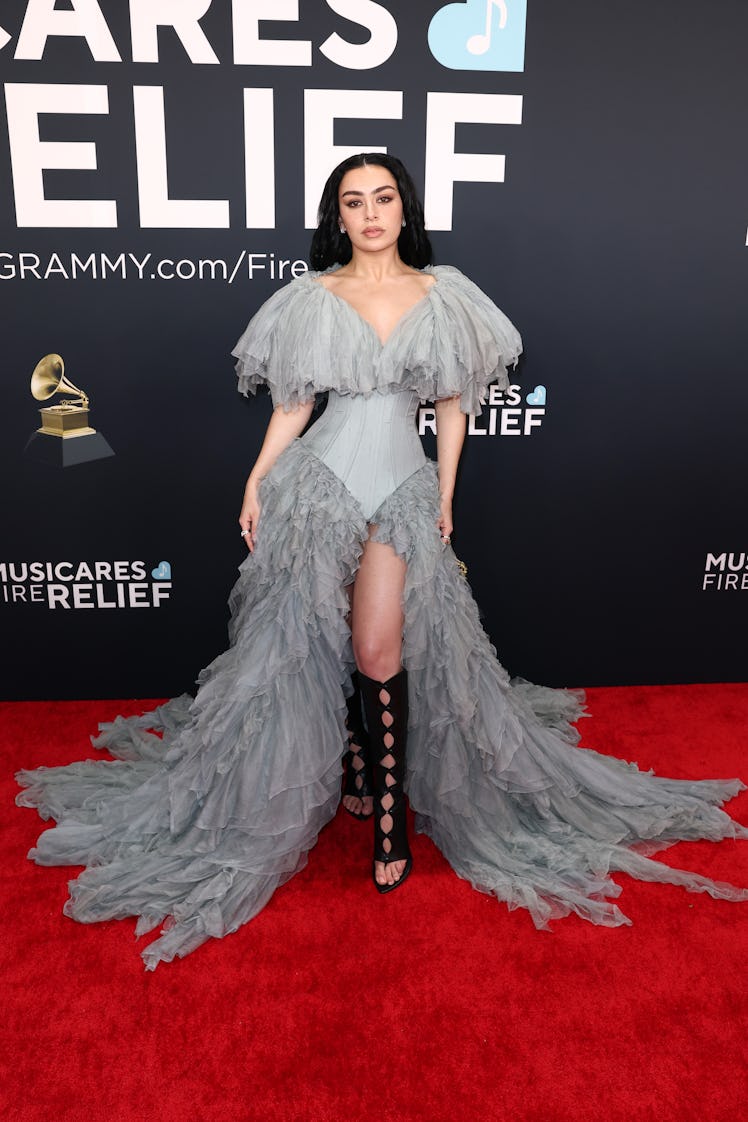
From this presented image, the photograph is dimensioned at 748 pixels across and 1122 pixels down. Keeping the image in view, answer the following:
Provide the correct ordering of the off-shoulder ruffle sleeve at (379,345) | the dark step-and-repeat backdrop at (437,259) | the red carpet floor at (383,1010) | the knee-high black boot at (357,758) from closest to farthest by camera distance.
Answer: the red carpet floor at (383,1010)
the off-shoulder ruffle sleeve at (379,345)
the knee-high black boot at (357,758)
the dark step-and-repeat backdrop at (437,259)

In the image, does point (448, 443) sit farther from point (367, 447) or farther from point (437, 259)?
point (437, 259)

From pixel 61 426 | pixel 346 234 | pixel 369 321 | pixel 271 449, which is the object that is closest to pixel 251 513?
pixel 271 449

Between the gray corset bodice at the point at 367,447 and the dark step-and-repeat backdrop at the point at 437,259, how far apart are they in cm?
94

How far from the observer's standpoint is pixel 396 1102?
73.0 inches

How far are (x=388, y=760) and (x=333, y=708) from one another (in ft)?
0.66

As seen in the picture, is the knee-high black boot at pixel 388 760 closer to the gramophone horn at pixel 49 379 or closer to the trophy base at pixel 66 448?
the trophy base at pixel 66 448

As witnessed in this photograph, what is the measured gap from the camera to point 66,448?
3268 mm

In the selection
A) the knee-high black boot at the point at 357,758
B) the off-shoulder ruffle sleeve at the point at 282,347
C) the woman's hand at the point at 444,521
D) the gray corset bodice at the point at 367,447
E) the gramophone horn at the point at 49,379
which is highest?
the off-shoulder ruffle sleeve at the point at 282,347

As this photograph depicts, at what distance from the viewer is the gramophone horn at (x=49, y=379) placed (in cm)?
318

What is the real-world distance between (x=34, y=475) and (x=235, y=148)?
4.27 feet

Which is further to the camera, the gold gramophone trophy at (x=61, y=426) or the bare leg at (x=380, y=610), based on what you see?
the gold gramophone trophy at (x=61, y=426)

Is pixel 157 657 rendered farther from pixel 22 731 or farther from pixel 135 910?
pixel 135 910

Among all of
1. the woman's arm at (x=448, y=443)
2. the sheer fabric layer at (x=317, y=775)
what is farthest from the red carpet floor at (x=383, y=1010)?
the woman's arm at (x=448, y=443)

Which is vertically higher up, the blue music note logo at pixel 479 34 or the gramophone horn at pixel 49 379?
the blue music note logo at pixel 479 34
